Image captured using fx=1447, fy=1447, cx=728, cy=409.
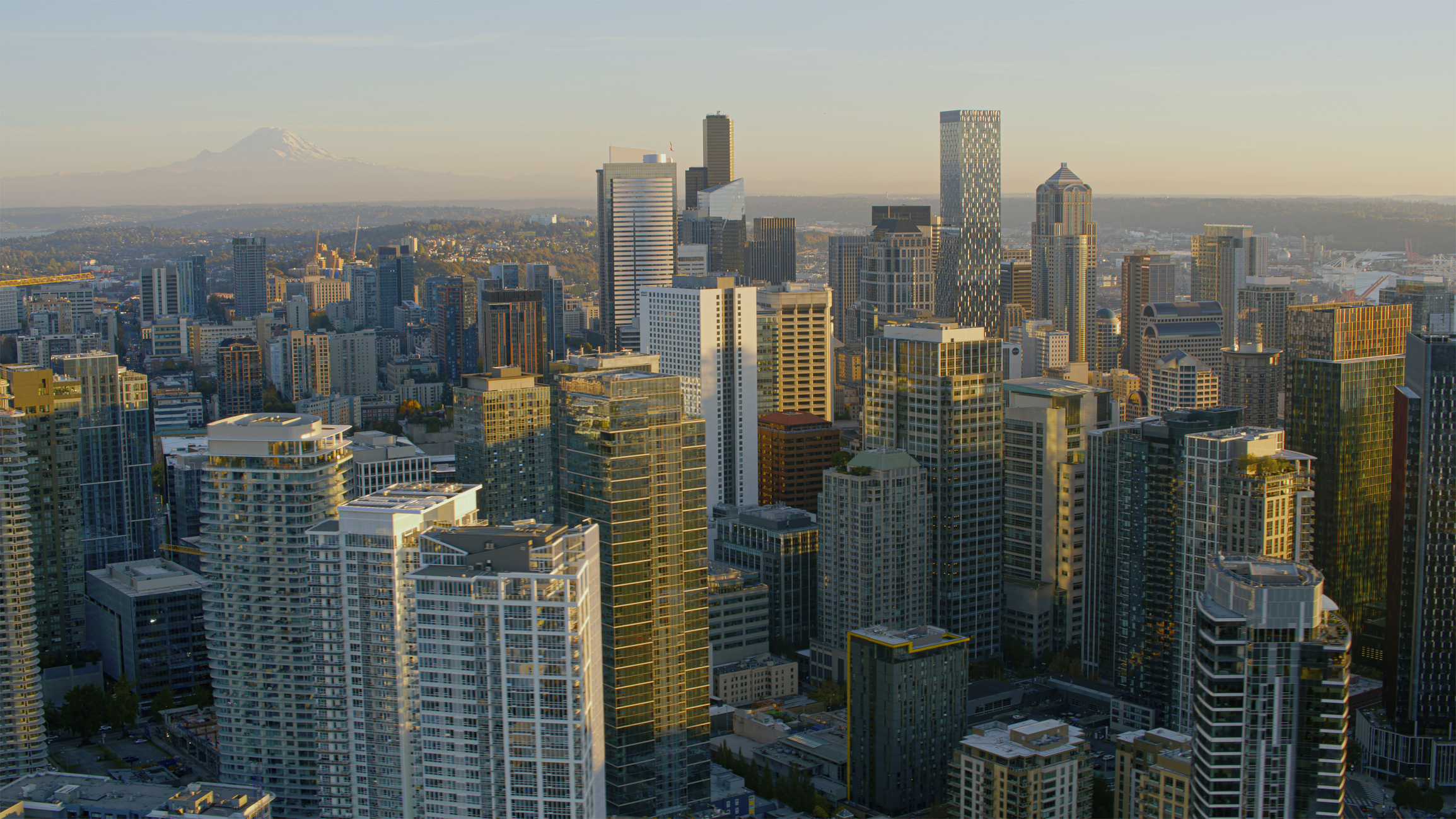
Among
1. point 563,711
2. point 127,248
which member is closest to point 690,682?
point 563,711

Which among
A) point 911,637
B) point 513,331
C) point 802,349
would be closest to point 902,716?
point 911,637

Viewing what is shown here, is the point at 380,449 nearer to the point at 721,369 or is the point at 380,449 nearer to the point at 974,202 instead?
the point at 721,369

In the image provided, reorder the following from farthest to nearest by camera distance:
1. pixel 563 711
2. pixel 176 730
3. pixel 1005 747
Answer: pixel 176 730, pixel 1005 747, pixel 563 711

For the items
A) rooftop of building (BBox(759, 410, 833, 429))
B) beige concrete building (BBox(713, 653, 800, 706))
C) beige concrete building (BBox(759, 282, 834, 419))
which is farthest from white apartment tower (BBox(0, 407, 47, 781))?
beige concrete building (BBox(759, 282, 834, 419))

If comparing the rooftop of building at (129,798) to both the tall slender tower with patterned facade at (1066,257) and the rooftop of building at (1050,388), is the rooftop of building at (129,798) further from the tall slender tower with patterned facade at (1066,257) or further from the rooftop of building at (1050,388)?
the tall slender tower with patterned facade at (1066,257)

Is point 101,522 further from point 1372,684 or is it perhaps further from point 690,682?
point 1372,684

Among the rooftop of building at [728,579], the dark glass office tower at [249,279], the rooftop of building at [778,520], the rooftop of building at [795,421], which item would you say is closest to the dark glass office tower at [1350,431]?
the rooftop of building at [778,520]
